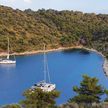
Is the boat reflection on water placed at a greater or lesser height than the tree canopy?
lesser

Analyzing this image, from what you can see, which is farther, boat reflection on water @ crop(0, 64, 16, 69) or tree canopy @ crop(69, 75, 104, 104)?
boat reflection on water @ crop(0, 64, 16, 69)

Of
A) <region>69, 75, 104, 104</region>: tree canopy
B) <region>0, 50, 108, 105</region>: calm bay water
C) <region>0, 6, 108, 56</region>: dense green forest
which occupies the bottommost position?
<region>0, 50, 108, 105</region>: calm bay water

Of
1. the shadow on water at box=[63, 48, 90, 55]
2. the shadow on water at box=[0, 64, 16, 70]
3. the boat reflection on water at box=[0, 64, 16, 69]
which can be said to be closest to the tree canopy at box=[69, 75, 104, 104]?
the shadow on water at box=[0, 64, 16, 70]

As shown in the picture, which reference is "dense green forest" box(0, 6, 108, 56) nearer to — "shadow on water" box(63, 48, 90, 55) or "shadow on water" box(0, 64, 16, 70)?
"shadow on water" box(63, 48, 90, 55)

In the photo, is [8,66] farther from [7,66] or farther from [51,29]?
[51,29]

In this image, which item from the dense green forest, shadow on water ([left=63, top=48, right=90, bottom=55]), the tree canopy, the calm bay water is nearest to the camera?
the tree canopy

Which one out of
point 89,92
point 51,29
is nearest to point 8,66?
point 51,29
